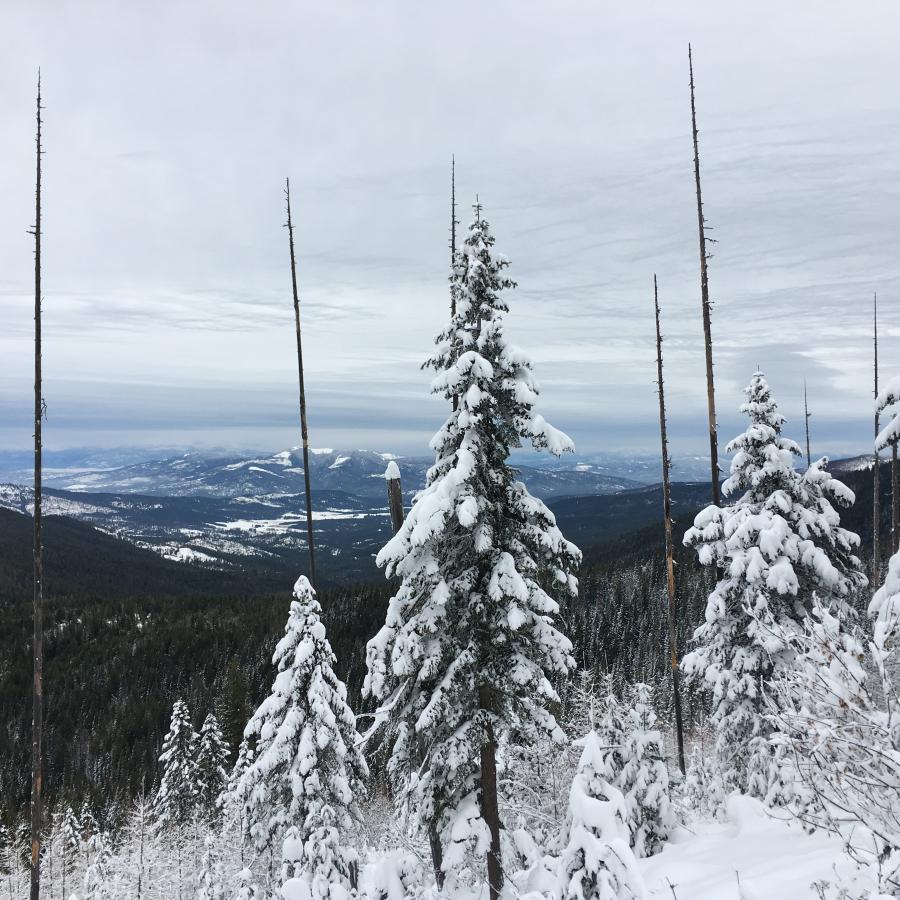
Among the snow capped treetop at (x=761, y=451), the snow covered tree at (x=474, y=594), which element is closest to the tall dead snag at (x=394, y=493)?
the snow covered tree at (x=474, y=594)

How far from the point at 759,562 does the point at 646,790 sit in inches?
234

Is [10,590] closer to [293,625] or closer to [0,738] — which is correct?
[0,738]

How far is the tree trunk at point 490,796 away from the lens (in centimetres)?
1001

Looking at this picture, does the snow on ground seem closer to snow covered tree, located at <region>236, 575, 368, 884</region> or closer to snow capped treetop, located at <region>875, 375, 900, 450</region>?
snow capped treetop, located at <region>875, 375, 900, 450</region>

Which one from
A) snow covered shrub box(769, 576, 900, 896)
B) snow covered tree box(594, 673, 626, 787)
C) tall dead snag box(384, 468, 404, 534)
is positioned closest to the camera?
snow covered shrub box(769, 576, 900, 896)

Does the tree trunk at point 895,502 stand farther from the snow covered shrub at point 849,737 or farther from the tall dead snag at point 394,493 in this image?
the snow covered shrub at point 849,737

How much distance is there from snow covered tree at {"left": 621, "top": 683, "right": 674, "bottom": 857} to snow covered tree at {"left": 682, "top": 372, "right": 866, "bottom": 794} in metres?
3.66

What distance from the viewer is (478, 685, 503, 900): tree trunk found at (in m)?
10.0

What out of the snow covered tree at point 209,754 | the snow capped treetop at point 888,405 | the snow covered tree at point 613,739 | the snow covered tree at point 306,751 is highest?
the snow capped treetop at point 888,405

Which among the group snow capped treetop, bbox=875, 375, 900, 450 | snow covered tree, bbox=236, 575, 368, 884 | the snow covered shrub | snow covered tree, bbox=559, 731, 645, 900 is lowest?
snow covered tree, bbox=236, 575, 368, 884

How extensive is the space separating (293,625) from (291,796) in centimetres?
452

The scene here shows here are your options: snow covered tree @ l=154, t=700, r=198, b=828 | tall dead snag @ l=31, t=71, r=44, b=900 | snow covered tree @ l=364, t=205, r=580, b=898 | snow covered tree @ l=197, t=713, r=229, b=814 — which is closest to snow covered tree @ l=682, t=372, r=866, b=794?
snow covered tree @ l=364, t=205, r=580, b=898

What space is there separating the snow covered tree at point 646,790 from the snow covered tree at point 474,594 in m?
2.43

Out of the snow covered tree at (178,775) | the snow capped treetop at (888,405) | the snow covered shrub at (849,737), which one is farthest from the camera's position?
the snow covered tree at (178,775)
